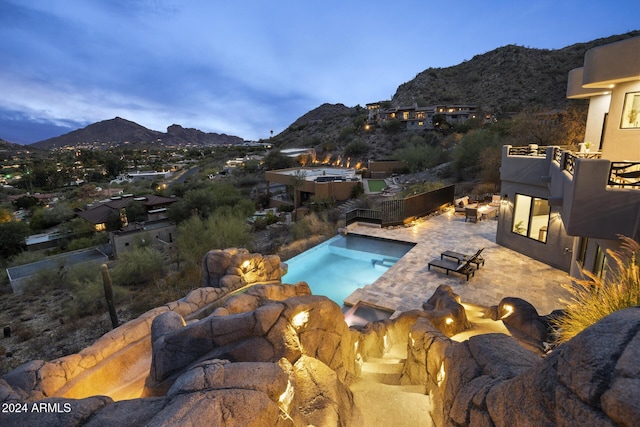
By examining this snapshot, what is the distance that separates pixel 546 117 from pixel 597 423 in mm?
24319

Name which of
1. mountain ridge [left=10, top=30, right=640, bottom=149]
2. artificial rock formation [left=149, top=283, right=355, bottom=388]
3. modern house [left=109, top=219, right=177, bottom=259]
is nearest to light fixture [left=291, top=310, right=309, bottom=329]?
artificial rock formation [left=149, top=283, right=355, bottom=388]

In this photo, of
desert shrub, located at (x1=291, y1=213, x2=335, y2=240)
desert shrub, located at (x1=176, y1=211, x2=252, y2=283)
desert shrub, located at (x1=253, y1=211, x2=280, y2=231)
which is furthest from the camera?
desert shrub, located at (x1=253, y1=211, x2=280, y2=231)

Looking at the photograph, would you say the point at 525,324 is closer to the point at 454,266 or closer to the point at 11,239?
the point at 454,266

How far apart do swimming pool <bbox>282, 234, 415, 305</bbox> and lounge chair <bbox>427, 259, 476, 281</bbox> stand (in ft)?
6.49

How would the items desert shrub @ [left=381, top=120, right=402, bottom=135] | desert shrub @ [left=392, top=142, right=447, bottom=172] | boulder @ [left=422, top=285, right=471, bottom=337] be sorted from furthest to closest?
desert shrub @ [left=381, top=120, right=402, bottom=135] < desert shrub @ [left=392, top=142, right=447, bottom=172] < boulder @ [left=422, top=285, right=471, bottom=337]

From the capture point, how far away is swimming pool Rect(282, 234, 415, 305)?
10875 mm

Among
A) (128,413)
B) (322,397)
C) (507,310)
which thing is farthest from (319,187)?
(128,413)

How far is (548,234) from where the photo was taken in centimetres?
1028

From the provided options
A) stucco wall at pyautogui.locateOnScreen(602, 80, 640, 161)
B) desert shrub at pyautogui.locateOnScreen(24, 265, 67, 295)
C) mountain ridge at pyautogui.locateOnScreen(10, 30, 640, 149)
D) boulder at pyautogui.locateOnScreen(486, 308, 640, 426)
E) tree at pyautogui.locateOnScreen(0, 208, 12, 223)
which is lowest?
desert shrub at pyautogui.locateOnScreen(24, 265, 67, 295)

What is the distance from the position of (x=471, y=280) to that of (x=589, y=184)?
4301 millimetres

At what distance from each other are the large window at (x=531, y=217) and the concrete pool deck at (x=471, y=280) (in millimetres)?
908

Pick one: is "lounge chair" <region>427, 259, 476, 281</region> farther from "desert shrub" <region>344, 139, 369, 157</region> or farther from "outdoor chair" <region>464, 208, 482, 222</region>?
"desert shrub" <region>344, 139, 369, 157</region>

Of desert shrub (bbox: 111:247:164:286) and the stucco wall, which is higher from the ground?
the stucco wall

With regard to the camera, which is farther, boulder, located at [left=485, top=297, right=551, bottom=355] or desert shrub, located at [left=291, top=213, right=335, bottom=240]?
desert shrub, located at [left=291, top=213, right=335, bottom=240]
